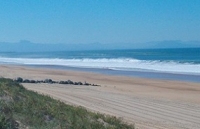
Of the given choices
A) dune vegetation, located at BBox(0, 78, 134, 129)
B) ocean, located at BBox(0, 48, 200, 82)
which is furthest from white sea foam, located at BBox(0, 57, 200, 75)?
dune vegetation, located at BBox(0, 78, 134, 129)

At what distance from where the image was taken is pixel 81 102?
13.1 m

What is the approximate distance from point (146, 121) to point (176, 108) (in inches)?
121

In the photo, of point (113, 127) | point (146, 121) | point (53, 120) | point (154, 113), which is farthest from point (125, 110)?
point (53, 120)

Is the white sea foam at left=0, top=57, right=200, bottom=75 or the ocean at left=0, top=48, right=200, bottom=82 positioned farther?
the white sea foam at left=0, top=57, right=200, bottom=75

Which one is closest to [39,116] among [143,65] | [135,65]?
[143,65]

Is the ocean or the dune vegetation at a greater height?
the ocean

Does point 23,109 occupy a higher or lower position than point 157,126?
higher

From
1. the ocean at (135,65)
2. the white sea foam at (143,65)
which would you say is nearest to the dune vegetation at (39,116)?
the ocean at (135,65)

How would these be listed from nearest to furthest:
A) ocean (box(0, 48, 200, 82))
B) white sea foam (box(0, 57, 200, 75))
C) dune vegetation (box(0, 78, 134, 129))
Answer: dune vegetation (box(0, 78, 134, 129))
ocean (box(0, 48, 200, 82))
white sea foam (box(0, 57, 200, 75))

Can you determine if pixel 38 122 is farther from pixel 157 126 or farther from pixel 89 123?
pixel 157 126

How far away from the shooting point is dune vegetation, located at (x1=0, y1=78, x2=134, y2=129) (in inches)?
261

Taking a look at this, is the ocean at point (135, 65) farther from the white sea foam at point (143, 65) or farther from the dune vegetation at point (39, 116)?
the dune vegetation at point (39, 116)

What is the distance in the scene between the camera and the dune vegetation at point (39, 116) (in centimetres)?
663

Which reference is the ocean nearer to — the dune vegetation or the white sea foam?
the white sea foam
